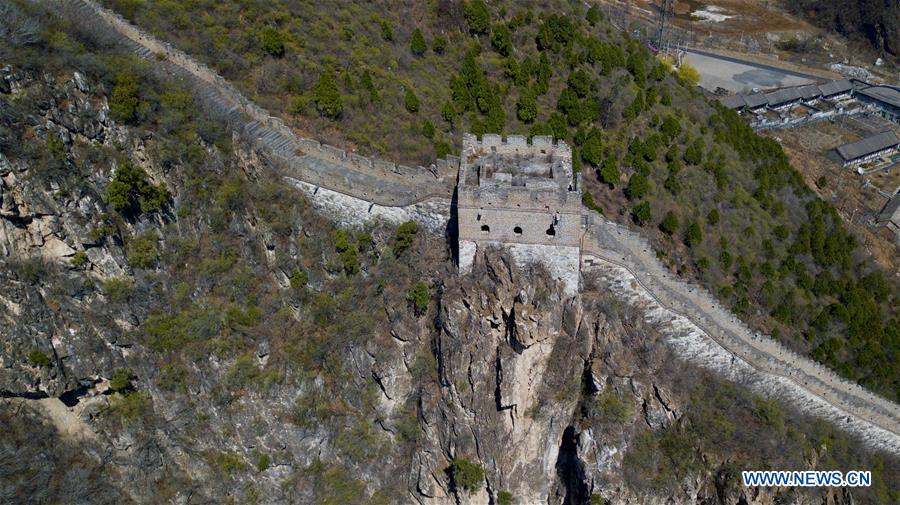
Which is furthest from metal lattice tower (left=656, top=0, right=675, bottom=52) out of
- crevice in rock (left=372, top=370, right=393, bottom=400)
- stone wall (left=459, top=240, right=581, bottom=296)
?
crevice in rock (left=372, top=370, right=393, bottom=400)

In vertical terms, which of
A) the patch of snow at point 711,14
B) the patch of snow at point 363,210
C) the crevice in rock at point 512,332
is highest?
the patch of snow at point 363,210

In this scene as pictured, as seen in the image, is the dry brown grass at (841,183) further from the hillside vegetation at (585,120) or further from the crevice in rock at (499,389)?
the crevice in rock at (499,389)

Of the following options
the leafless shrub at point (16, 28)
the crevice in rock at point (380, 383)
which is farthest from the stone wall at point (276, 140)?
the crevice in rock at point (380, 383)

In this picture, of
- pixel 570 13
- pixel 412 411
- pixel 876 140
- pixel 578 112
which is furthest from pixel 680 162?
pixel 876 140

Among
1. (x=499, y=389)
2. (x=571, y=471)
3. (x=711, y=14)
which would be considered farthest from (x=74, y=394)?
(x=711, y=14)

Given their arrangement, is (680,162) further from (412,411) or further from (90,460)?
→ (90,460)

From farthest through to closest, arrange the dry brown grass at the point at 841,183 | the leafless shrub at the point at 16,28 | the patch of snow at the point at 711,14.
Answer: the patch of snow at the point at 711,14 → the dry brown grass at the point at 841,183 → the leafless shrub at the point at 16,28

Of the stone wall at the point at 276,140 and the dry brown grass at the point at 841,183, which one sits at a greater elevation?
the stone wall at the point at 276,140
